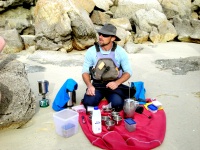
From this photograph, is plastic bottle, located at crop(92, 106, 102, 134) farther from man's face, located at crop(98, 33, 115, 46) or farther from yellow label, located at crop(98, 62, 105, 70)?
man's face, located at crop(98, 33, 115, 46)

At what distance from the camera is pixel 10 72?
15.2 feet

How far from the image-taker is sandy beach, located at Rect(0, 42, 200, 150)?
3.88 metres

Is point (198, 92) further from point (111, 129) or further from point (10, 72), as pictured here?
point (10, 72)

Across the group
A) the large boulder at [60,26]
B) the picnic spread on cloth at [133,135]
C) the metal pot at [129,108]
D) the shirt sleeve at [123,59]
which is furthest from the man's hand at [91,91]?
the large boulder at [60,26]

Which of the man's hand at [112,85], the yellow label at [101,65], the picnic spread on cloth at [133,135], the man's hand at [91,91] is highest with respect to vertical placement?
the yellow label at [101,65]

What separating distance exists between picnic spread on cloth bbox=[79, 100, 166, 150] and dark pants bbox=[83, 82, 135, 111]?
0.37 m

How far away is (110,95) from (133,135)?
1.25 m

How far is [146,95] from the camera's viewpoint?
233 inches

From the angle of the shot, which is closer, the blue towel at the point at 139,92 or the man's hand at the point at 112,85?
the man's hand at the point at 112,85

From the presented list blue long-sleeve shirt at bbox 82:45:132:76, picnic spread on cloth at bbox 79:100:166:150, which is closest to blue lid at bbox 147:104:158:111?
picnic spread on cloth at bbox 79:100:166:150

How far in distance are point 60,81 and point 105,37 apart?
278 centimetres

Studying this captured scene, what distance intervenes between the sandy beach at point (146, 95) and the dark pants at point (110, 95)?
0.76 metres

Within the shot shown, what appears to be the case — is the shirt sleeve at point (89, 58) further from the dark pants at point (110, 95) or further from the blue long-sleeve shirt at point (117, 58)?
the dark pants at point (110, 95)

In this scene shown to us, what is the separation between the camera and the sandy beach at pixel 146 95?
388 cm
